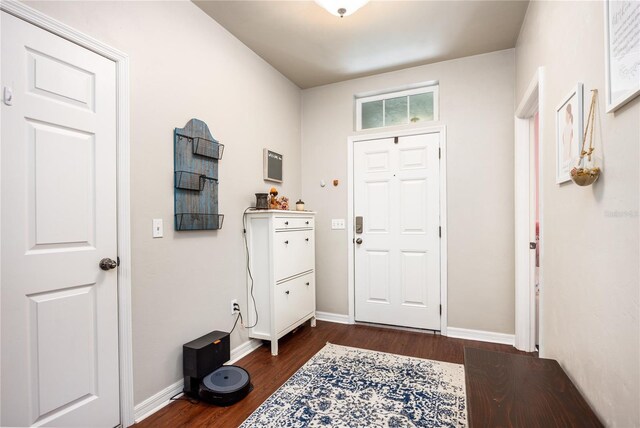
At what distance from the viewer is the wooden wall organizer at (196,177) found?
2.05m

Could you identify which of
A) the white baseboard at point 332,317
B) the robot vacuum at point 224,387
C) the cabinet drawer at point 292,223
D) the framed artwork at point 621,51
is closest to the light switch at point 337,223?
the cabinet drawer at point 292,223

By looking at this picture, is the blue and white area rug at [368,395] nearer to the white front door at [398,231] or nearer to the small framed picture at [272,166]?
the white front door at [398,231]

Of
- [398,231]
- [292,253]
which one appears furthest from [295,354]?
[398,231]

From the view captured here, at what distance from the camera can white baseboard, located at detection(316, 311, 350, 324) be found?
346 centimetres

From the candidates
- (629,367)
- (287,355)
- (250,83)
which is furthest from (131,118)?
(629,367)

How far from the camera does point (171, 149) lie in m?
2.02

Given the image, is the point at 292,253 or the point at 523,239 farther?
the point at 292,253

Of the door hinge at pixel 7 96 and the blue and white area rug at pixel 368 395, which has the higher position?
the door hinge at pixel 7 96

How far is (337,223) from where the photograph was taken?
3.50m

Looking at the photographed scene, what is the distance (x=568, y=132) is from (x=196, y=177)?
211 cm

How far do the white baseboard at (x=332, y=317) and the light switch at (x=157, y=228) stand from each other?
2.17m

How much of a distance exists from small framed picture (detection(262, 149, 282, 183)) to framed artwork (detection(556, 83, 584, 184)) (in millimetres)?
2226

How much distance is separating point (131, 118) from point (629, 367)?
→ 92.9 inches

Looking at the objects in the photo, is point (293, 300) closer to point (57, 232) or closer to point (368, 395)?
point (368, 395)
